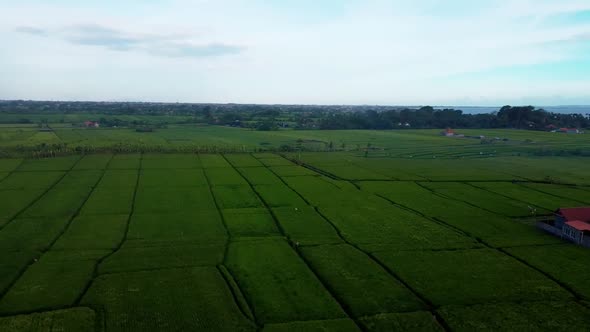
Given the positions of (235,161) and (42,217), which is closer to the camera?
(42,217)

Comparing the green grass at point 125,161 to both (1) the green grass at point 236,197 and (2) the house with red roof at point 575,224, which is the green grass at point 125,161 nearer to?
(1) the green grass at point 236,197

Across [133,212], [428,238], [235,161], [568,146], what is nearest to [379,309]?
[428,238]

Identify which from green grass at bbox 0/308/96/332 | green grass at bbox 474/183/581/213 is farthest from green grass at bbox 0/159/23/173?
green grass at bbox 474/183/581/213

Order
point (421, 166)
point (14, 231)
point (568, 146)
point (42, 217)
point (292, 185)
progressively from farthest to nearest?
point (568, 146), point (421, 166), point (292, 185), point (42, 217), point (14, 231)

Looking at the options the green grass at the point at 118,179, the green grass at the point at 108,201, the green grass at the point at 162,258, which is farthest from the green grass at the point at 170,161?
the green grass at the point at 162,258

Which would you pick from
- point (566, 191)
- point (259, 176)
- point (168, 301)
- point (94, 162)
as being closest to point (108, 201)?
point (259, 176)

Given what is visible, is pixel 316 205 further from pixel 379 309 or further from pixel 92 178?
pixel 92 178
